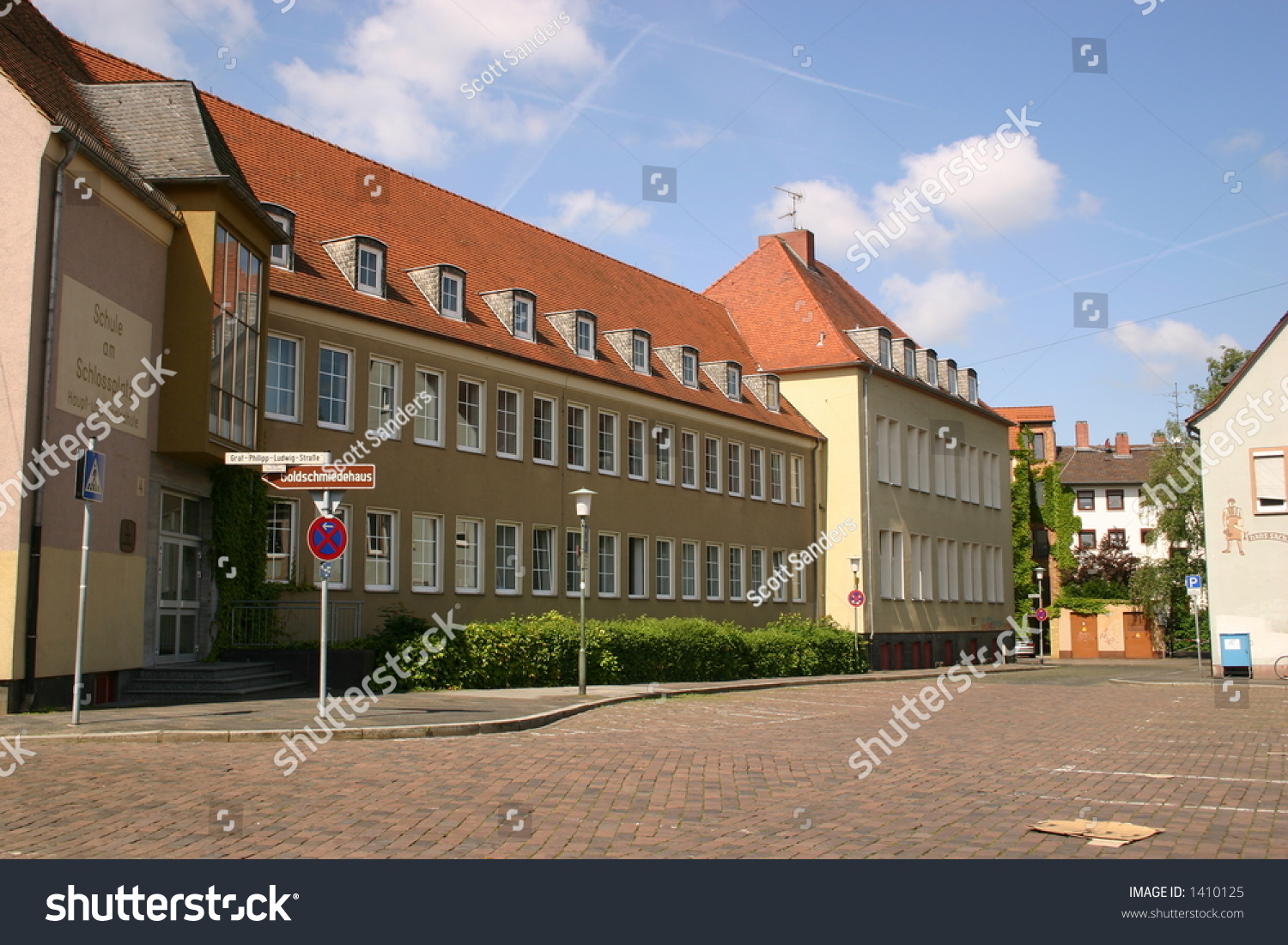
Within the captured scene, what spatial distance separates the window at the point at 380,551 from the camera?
→ 25703mm

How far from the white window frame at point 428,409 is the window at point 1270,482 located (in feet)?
73.2

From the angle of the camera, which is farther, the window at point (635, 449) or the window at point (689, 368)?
the window at point (689, 368)

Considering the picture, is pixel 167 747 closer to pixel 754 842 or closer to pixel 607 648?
pixel 754 842

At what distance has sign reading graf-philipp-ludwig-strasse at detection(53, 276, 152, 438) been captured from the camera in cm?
1692

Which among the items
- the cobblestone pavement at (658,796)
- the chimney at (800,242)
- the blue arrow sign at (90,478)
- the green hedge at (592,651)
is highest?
the chimney at (800,242)

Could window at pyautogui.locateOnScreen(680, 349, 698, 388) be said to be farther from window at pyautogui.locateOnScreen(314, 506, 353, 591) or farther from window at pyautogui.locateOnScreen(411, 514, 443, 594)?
window at pyautogui.locateOnScreen(314, 506, 353, 591)

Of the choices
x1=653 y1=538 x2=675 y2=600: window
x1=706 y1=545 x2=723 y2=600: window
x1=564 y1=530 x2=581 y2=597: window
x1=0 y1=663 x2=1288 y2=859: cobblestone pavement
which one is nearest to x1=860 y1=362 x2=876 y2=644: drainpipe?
x1=706 y1=545 x2=723 y2=600: window

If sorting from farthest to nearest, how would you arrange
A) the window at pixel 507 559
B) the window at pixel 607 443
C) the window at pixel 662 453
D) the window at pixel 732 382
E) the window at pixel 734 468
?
the window at pixel 732 382, the window at pixel 734 468, the window at pixel 662 453, the window at pixel 607 443, the window at pixel 507 559

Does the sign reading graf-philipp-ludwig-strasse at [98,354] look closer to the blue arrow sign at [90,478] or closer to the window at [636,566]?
the blue arrow sign at [90,478]

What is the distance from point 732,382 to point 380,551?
16629mm

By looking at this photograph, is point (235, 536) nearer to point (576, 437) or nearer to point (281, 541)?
point (281, 541)

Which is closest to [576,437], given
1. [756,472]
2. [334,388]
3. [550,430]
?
[550,430]

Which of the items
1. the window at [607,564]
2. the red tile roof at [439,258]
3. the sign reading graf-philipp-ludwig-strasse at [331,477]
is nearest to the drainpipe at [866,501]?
the red tile roof at [439,258]

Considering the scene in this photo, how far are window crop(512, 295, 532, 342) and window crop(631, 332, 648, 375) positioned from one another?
478 centimetres
